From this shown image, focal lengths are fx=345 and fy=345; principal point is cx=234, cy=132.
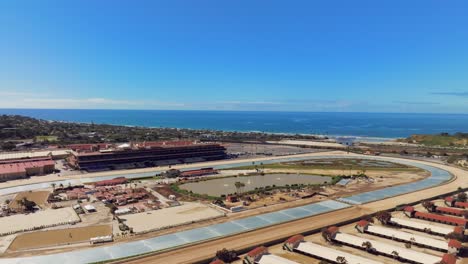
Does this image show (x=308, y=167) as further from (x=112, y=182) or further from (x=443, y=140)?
(x=443, y=140)

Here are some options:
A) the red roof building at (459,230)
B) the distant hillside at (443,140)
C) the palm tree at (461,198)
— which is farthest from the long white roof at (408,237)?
the distant hillside at (443,140)

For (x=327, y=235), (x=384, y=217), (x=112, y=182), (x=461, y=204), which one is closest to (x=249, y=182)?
(x=112, y=182)

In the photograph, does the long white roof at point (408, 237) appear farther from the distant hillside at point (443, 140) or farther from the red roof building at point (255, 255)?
the distant hillside at point (443, 140)

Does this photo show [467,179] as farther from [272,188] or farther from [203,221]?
[203,221]

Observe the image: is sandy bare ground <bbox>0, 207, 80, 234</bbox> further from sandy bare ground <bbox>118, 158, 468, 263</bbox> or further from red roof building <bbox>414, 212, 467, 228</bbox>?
red roof building <bbox>414, 212, 467, 228</bbox>

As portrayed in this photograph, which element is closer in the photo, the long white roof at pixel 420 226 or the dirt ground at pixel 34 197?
the long white roof at pixel 420 226

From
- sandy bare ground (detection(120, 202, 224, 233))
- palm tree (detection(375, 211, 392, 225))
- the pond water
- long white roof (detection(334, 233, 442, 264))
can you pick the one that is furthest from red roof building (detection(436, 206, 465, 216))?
sandy bare ground (detection(120, 202, 224, 233))

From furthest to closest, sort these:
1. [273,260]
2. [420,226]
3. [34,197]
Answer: [34,197] → [420,226] → [273,260]
